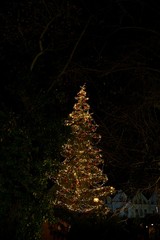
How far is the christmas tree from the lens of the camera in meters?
21.6

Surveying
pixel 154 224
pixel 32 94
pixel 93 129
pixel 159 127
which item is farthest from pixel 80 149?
pixel 32 94

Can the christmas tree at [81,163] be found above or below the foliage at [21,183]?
above

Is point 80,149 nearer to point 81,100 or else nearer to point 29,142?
point 81,100

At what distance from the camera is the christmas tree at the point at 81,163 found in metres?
21.6

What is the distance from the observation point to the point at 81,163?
877 inches

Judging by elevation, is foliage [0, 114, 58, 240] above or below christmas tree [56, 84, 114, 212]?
below

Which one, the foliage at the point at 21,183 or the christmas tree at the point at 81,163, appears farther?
the christmas tree at the point at 81,163

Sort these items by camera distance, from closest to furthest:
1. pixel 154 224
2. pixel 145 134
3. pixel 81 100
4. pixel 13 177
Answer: pixel 13 177 < pixel 145 134 < pixel 154 224 < pixel 81 100

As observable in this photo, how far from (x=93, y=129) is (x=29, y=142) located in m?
10.4

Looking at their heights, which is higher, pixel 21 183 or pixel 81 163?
pixel 81 163

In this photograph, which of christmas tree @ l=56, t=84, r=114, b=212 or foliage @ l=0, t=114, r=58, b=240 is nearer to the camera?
foliage @ l=0, t=114, r=58, b=240

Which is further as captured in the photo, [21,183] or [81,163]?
[81,163]

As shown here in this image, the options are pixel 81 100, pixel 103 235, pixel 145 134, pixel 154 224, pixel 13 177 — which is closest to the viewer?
pixel 13 177

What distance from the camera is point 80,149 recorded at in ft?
73.2
